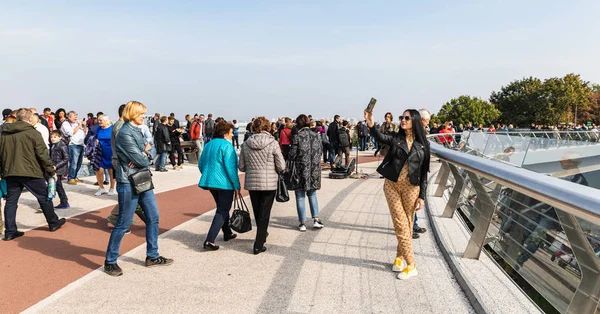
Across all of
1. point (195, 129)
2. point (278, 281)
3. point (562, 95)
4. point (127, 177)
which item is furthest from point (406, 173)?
point (562, 95)

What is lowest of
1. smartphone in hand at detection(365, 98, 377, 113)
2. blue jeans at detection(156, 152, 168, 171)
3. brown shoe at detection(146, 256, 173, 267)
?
blue jeans at detection(156, 152, 168, 171)

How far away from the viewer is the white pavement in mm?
3734

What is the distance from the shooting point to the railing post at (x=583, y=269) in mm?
2590

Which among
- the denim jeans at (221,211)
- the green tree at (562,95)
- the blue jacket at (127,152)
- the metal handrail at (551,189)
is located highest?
the green tree at (562,95)

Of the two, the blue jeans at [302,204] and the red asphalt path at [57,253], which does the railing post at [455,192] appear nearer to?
the blue jeans at [302,204]

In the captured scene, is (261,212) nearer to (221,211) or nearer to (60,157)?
(221,211)

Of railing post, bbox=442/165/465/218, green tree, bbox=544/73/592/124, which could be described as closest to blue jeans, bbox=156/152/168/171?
railing post, bbox=442/165/465/218

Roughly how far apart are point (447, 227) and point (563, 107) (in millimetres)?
77217

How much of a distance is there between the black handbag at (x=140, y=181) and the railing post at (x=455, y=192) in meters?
4.37

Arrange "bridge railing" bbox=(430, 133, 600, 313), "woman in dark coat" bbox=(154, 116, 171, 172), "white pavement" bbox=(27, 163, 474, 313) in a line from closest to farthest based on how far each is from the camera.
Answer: "bridge railing" bbox=(430, 133, 600, 313) → "white pavement" bbox=(27, 163, 474, 313) → "woman in dark coat" bbox=(154, 116, 171, 172)

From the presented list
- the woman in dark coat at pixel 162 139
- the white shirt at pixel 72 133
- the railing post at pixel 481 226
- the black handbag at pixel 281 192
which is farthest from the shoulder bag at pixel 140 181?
the woman in dark coat at pixel 162 139

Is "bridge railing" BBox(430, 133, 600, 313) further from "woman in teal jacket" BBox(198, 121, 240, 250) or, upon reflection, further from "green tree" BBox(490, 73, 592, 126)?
"green tree" BBox(490, 73, 592, 126)

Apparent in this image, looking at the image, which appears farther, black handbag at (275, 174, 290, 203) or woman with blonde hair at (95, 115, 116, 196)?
woman with blonde hair at (95, 115, 116, 196)

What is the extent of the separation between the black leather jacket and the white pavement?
101 centimetres
